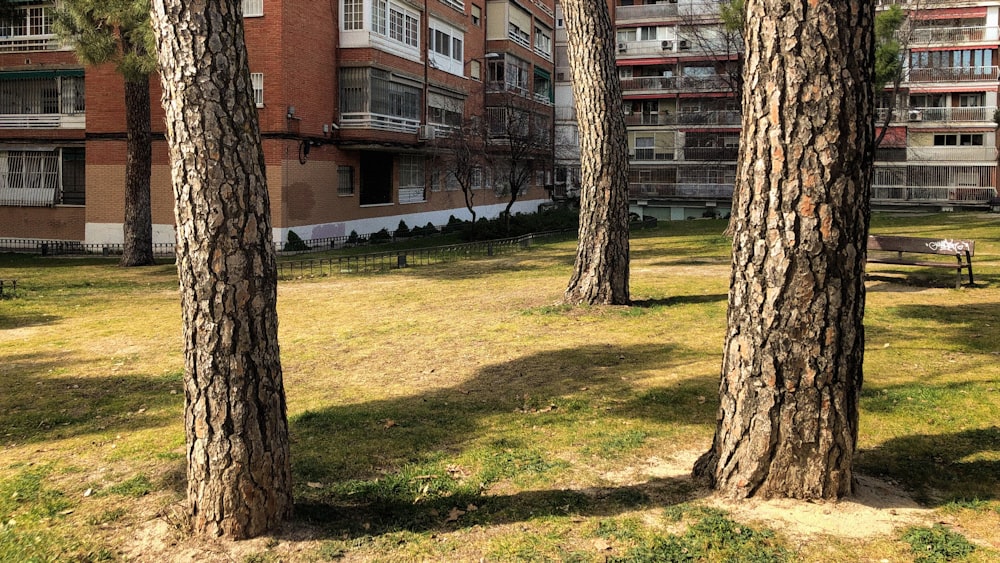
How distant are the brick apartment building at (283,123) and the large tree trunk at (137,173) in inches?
159

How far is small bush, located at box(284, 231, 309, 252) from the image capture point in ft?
81.6

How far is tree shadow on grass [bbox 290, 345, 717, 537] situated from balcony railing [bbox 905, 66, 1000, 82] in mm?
43980

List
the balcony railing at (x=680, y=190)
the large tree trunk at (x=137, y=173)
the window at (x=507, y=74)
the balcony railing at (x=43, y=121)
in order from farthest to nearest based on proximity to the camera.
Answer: the balcony railing at (x=680, y=190) → the window at (x=507, y=74) → the balcony railing at (x=43, y=121) → the large tree trunk at (x=137, y=173)

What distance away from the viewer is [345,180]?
28.8m

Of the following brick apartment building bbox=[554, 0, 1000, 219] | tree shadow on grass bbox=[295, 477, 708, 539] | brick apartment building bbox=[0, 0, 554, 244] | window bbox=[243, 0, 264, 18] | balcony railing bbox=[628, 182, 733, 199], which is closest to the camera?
tree shadow on grass bbox=[295, 477, 708, 539]

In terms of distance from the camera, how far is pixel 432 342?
10.3 m

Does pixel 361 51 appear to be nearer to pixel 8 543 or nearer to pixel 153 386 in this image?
pixel 153 386

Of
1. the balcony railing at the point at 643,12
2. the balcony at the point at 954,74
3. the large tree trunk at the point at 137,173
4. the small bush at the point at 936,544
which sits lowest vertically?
the small bush at the point at 936,544

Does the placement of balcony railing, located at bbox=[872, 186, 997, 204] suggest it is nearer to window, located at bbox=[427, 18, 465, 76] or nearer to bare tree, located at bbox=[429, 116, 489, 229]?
window, located at bbox=[427, 18, 465, 76]

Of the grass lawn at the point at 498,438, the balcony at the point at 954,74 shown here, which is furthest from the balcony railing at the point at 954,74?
the grass lawn at the point at 498,438

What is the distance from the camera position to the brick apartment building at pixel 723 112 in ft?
150

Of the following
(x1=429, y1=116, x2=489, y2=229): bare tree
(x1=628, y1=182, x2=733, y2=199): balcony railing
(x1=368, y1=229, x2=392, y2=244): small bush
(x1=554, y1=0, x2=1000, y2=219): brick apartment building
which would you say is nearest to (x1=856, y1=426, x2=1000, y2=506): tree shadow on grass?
(x1=429, y1=116, x2=489, y2=229): bare tree

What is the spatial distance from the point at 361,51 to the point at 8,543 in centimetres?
2494

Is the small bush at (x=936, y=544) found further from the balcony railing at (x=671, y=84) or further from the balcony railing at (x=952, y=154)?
the balcony railing at (x=952, y=154)
